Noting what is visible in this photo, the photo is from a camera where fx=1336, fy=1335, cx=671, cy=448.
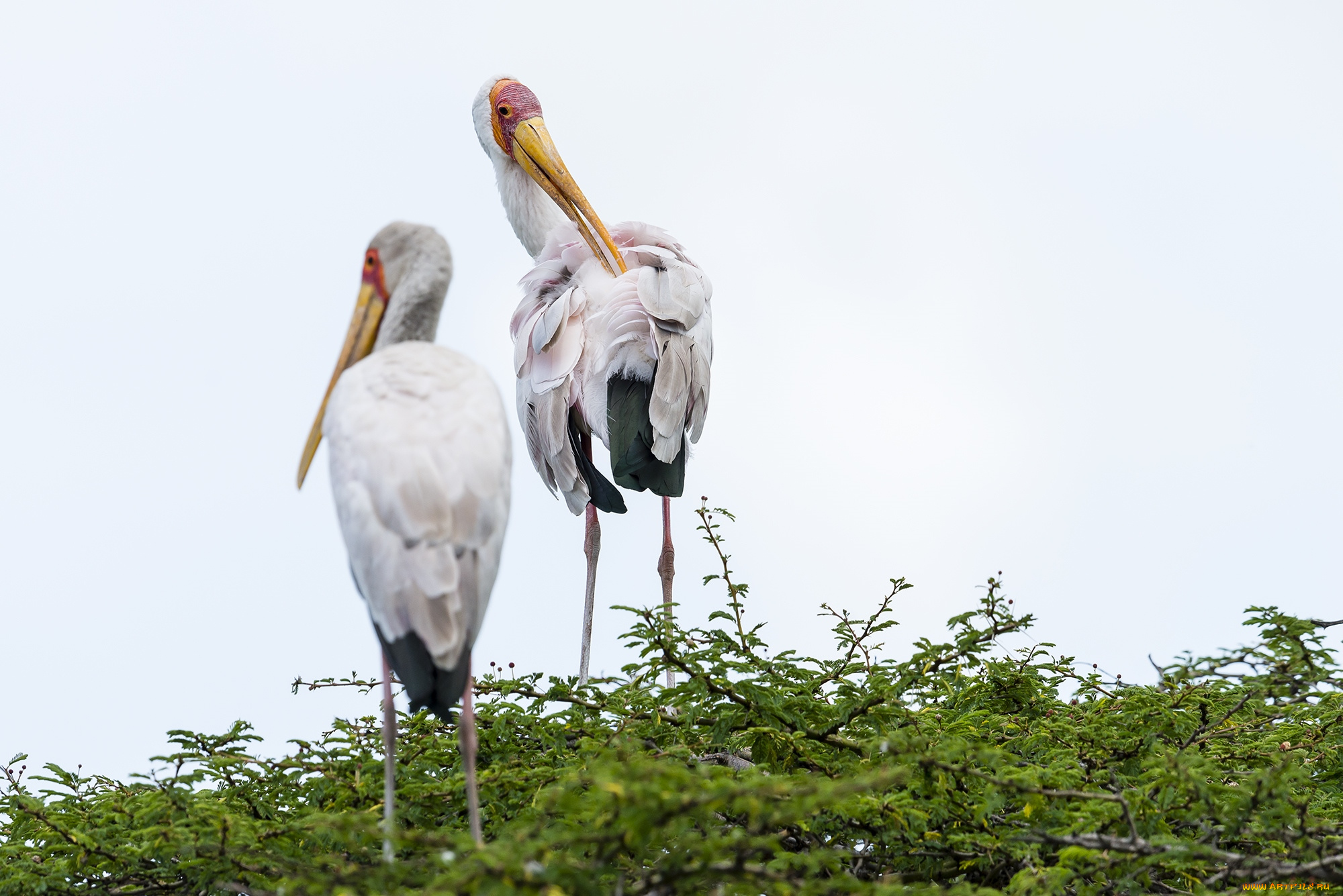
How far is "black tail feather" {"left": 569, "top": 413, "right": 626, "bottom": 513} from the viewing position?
627 centimetres

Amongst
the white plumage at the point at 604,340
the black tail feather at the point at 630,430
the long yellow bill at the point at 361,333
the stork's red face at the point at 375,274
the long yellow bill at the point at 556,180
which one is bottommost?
the long yellow bill at the point at 361,333

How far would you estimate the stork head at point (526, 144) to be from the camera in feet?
21.0

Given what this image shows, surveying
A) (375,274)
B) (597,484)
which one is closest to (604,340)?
(597,484)

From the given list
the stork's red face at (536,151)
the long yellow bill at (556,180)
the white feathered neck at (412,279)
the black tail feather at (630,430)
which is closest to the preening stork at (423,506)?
the white feathered neck at (412,279)

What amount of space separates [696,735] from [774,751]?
42cm

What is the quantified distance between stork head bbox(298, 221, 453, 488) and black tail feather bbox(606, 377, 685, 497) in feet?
A: 6.17

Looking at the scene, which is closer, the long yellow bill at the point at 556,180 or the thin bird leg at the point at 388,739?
the thin bird leg at the point at 388,739

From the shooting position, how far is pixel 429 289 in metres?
3.95

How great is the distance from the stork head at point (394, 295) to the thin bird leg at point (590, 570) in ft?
7.56

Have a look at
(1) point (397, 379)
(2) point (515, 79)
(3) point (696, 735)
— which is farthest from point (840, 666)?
(2) point (515, 79)

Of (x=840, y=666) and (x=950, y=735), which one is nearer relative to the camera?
(x=950, y=735)

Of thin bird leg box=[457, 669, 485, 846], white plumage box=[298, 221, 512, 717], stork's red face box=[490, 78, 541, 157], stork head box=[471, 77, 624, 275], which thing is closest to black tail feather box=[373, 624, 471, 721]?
white plumage box=[298, 221, 512, 717]

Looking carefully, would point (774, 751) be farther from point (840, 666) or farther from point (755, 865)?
point (755, 865)

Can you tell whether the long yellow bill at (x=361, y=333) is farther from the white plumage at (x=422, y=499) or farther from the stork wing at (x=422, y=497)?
the stork wing at (x=422, y=497)
